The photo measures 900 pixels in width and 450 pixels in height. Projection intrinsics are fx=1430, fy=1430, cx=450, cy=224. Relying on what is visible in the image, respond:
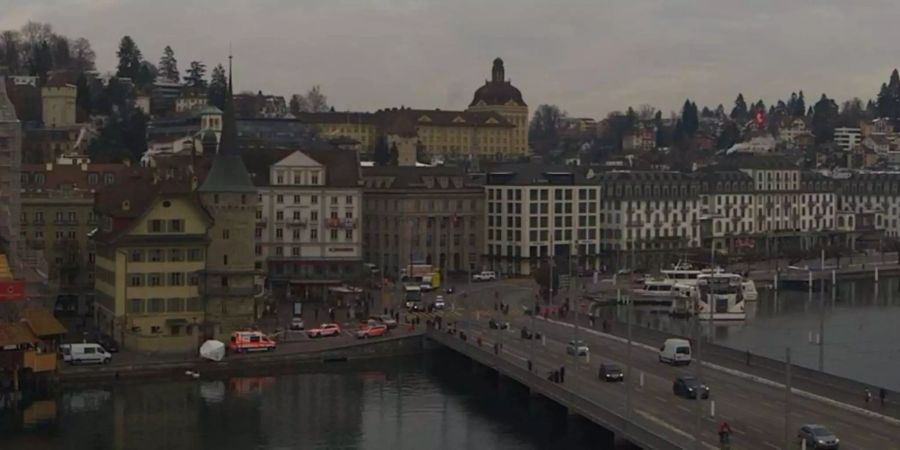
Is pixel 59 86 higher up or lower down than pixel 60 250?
higher up

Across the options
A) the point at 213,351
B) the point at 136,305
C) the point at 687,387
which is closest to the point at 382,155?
the point at 136,305

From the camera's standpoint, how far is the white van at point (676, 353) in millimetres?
54750

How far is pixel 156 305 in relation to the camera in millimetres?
61281

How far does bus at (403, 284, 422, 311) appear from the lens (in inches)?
2995

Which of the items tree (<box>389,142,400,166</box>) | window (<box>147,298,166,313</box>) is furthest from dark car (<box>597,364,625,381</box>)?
tree (<box>389,142,400,166</box>)

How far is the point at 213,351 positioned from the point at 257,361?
1.89 m

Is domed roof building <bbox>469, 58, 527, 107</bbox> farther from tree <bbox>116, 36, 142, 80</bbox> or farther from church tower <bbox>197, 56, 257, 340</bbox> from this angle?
church tower <bbox>197, 56, 257, 340</bbox>

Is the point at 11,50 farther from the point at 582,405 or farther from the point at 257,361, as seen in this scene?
the point at 582,405

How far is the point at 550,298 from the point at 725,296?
10.1m

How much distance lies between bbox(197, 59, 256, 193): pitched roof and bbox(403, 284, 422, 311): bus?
13977mm

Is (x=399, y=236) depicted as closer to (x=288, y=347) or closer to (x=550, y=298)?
(x=550, y=298)

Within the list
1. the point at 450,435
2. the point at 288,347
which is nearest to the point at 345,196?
the point at 288,347

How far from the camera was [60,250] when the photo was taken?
7250 centimetres

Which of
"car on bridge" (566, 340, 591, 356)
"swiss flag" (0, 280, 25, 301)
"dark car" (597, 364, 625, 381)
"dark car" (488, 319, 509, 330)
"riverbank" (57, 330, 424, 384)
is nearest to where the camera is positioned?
"dark car" (597, 364, 625, 381)
